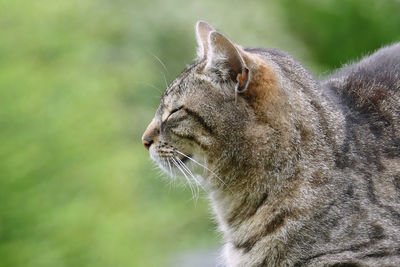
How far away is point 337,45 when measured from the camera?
8.21 m

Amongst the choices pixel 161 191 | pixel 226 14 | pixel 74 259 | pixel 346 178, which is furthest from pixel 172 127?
pixel 226 14

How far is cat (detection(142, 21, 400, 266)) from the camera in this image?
110 inches

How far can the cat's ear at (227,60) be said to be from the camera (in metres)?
2.79

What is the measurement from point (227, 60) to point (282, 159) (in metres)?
0.39

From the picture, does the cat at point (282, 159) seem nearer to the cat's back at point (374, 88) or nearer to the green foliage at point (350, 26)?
the cat's back at point (374, 88)

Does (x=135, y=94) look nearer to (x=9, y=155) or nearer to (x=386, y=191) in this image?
(x=9, y=155)

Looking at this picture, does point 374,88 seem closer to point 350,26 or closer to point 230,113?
point 230,113

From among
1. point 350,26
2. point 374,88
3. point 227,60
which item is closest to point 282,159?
point 227,60

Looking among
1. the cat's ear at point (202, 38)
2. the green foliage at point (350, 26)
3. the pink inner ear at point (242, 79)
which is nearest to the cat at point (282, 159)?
the pink inner ear at point (242, 79)

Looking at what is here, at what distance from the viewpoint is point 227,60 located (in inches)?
112

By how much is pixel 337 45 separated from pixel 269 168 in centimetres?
555

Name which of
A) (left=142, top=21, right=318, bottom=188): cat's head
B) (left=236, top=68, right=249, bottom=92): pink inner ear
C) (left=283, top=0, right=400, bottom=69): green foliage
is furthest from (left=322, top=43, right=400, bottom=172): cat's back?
(left=283, top=0, right=400, bottom=69): green foliage

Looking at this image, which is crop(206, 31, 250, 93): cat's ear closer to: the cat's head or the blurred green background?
the cat's head

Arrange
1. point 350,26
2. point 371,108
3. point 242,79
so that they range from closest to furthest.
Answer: point 242,79
point 371,108
point 350,26
